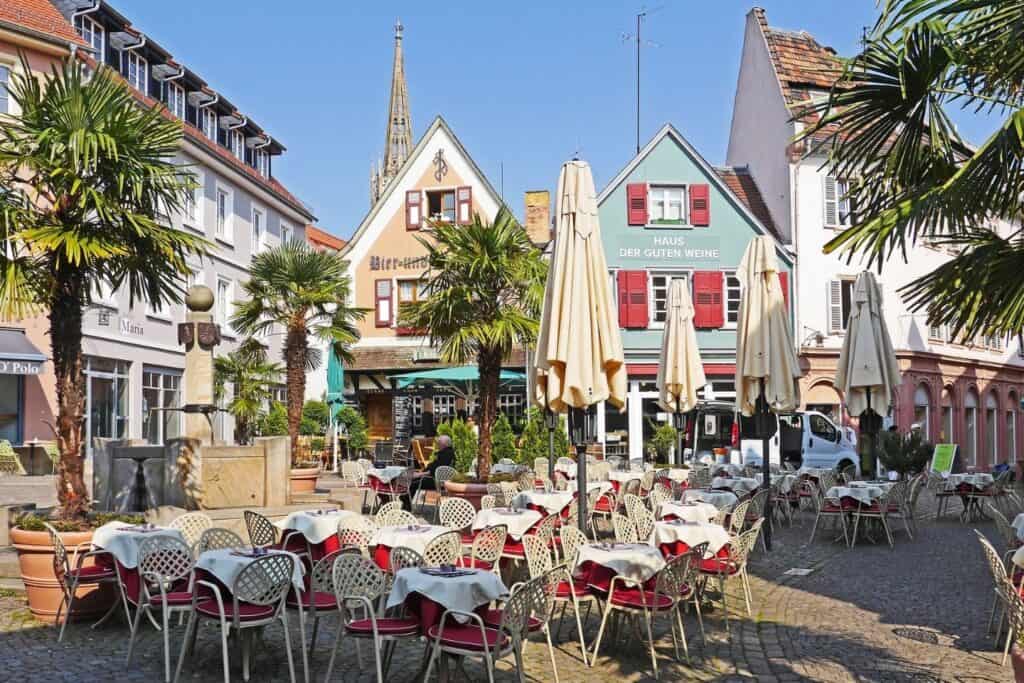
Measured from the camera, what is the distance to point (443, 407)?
33.6m

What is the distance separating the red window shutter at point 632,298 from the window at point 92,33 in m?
15.6

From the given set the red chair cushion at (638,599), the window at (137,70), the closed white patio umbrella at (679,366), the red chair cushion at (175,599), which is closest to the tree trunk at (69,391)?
the red chair cushion at (175,599)

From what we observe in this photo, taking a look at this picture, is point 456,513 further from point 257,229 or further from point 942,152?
point 257,229

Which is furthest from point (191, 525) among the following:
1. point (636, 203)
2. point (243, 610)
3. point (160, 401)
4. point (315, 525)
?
point (636, 203)

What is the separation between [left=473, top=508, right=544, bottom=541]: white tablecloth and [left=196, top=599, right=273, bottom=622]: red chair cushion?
138 inches

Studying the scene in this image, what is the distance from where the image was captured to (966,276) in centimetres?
699

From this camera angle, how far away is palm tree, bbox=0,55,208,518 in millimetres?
8969

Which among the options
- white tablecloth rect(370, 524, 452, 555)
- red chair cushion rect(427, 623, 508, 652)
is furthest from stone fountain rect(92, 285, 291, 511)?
red chair cushion rect(427, 623, 508, 652)

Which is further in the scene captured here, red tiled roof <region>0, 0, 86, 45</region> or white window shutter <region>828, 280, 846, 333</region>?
white window shutter <region>828, 280, 846, 333</region>

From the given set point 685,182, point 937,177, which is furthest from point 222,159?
point 937,177

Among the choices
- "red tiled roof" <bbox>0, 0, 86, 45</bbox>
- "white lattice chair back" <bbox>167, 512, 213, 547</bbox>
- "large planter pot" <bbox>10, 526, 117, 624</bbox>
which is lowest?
"large planter pot" <bbox>10, 526, 117, 624</bbox>

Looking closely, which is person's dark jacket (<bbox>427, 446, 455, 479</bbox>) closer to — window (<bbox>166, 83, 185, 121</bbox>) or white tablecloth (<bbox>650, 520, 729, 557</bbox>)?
white tablecloth (<bbox>650, 520, 729, 557</bbox>)

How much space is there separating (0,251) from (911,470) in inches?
726

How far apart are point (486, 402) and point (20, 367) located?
1284 cm
